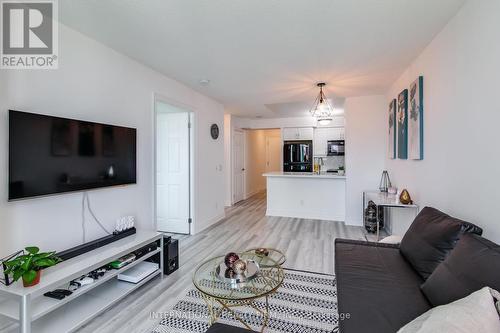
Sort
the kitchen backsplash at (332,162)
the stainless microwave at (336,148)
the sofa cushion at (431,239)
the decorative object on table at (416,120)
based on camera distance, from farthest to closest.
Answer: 1. the kitchen backsplash at (332,162)
2. the stainless microwave at (336,148)
3. the decorative object on table at (416,120)
4. the sofa cushion at (431,239)

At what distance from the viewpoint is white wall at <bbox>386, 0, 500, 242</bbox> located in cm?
149

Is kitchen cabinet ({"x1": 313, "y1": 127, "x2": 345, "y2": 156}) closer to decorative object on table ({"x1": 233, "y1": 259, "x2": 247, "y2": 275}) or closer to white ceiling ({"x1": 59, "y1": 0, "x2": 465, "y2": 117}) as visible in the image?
white ceiling ({"x1": 59, "y1": 0, "x2": 465, "y2": 117})

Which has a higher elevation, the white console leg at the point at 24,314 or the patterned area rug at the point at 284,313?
the white console leg at the point at 24,314

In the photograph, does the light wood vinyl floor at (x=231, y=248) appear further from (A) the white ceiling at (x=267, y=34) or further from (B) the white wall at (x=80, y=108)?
(A) the white ceiling at (x=267, y=34)

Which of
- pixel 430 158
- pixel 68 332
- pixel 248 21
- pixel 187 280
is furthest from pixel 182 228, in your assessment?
pixel 430 158

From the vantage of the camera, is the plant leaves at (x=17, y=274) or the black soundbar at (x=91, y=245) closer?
the plant leaves at (x=17, y=274)

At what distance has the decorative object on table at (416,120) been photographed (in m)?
2.57

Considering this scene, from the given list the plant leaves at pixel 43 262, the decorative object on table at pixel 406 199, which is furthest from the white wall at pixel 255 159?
the plant leaves at pixel 43 262

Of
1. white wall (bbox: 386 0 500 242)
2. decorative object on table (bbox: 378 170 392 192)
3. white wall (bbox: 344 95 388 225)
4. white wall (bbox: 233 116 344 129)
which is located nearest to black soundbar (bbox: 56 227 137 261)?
white wall (bbox: 386 0 500 242)

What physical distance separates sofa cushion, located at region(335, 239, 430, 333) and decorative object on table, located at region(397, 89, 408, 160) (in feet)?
5.13

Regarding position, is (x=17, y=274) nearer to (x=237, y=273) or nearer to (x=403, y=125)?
(x=237, y=273)

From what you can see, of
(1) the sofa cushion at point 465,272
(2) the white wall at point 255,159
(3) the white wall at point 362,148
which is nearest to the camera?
(1) the sofa cushion at point 465,272

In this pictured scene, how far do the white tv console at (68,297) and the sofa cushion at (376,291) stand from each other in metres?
1.82

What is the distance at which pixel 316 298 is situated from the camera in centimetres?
218
